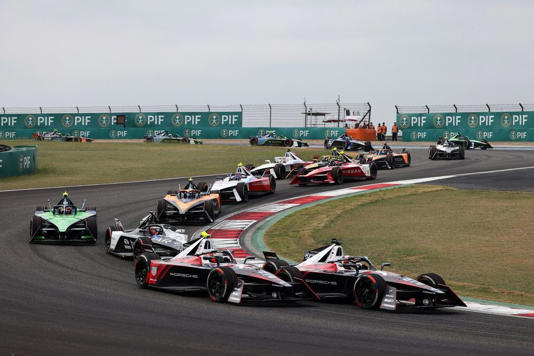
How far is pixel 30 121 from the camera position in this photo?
70938 mm

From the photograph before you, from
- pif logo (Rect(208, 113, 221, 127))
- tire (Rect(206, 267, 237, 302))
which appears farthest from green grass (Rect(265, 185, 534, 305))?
→ pif logo (Rect(208, 113, 221, 127))

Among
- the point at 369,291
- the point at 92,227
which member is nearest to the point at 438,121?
the point at 92,227

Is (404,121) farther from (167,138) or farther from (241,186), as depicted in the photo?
(241,186)

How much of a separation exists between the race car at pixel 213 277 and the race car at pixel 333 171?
1763cm

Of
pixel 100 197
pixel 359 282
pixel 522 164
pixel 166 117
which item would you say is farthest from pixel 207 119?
pixel 359 282

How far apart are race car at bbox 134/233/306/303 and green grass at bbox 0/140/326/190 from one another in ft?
61.5

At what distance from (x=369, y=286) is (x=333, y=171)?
1945 cm

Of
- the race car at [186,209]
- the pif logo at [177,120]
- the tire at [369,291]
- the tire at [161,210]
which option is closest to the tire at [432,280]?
the tire at [369,291]

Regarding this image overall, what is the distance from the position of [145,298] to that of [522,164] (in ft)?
99.5

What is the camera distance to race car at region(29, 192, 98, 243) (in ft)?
61.9

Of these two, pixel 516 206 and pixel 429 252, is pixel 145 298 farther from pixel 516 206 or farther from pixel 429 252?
pixel 516 206

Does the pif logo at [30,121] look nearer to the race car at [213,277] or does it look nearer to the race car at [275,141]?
the race car at [275,141]

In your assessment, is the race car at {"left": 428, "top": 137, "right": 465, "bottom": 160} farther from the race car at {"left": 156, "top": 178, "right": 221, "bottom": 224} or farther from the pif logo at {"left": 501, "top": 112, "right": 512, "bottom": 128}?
the race car at {"left": 156, "top": 178, "right": 221, "bottom": 224}

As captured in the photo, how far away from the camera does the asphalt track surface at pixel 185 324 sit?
9211mm
